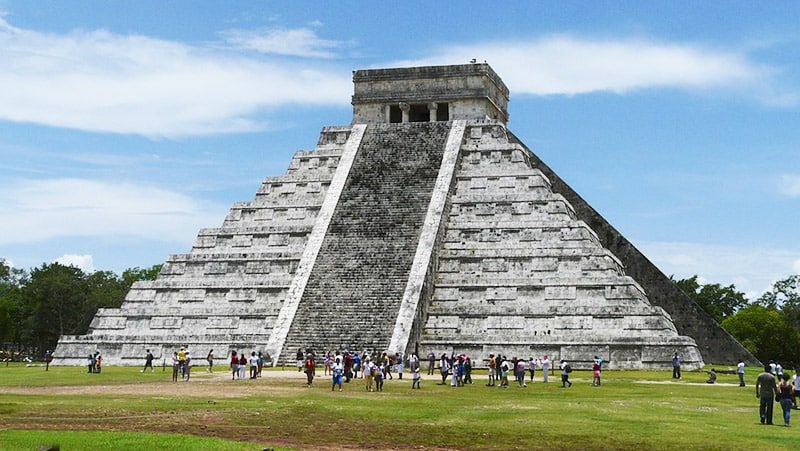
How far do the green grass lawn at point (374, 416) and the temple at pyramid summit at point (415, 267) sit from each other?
619 cm

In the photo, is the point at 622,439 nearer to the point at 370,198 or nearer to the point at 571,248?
the point at 571,248

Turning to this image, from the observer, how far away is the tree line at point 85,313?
51.3 m

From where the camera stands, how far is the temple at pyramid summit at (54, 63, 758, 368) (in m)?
31.4

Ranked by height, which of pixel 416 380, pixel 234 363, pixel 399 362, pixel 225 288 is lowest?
pixel 416 380

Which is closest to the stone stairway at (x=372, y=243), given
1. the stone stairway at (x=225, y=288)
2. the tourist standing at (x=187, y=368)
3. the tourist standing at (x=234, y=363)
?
the stone stairway at (x=225, y=288)

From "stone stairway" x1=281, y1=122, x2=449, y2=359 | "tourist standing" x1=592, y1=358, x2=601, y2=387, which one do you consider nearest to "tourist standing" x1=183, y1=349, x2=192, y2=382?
Answer: "stone stairway" x1=281, y1=122, x2=449, y2=359

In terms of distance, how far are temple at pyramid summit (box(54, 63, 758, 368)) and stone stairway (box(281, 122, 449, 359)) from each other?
7 cm

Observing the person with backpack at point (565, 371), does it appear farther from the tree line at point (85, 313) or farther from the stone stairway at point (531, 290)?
the tree line at point (85, 313)

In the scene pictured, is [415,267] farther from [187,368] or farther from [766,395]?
[766,395]

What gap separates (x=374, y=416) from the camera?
1722cm

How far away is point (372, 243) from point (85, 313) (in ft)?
102

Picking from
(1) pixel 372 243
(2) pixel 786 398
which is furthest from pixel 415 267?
(2) pixel 786 398

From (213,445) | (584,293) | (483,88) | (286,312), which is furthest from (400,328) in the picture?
(213,445)

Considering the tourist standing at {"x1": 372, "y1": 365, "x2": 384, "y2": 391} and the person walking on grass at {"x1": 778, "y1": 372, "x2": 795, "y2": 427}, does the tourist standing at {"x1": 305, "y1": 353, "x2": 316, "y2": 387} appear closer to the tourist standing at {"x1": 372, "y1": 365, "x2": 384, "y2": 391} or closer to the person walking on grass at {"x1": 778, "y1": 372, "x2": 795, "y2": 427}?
the tourist standing at {"x1": 372, "y1": 365, "x2": 384, "y2": 391}
